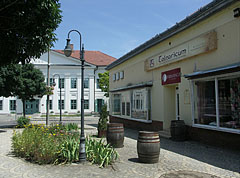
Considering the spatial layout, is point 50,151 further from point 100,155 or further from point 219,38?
point 219,38

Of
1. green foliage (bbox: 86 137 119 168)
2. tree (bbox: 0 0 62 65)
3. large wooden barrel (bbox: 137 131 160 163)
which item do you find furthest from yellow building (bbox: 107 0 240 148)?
tree (bbox: 0 0 62 65)

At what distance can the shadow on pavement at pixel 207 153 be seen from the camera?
6379mm

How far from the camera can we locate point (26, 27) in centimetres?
524

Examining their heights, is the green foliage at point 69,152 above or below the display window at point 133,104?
below

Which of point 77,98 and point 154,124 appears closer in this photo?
point 154,124

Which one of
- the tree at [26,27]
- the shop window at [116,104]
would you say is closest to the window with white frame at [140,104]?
the shop window at [116,104]

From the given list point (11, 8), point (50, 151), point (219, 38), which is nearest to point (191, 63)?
point (219, 38)

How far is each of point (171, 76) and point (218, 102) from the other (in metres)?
3.37

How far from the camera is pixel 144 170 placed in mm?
5852

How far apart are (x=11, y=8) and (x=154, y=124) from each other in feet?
32.7

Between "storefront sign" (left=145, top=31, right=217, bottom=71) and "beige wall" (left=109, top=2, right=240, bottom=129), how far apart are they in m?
0.18

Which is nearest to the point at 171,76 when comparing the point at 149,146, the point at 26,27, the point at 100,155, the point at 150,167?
the point at 149,146

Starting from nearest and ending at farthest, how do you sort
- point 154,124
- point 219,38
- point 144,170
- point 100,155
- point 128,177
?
point 128,177 → point 144,170 → point 100,155 → point 219,38 → point 154,124

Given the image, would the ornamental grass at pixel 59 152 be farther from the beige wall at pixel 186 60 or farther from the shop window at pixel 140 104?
the shop window at pixel 140 104
